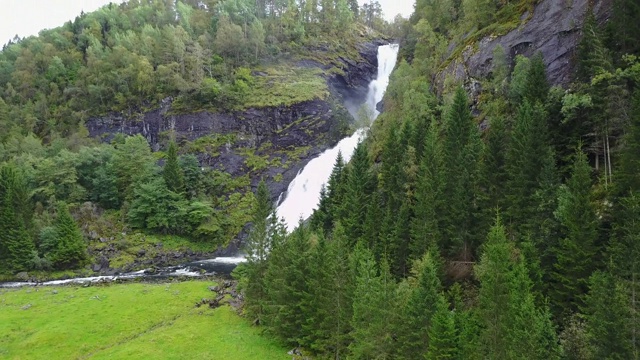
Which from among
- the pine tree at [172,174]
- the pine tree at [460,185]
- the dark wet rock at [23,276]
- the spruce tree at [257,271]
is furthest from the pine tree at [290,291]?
the pine tree at [172,174]

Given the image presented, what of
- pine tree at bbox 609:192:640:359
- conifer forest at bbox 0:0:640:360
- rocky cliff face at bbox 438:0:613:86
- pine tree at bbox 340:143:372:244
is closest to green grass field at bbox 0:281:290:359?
conifer forest at bbox 0:0:640:360

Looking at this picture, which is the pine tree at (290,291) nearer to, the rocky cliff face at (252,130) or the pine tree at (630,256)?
the pine tree at (630,256)

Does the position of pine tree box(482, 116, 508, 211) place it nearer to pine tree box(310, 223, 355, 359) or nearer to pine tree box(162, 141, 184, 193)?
pine tree box(310, 223, 355, 359)

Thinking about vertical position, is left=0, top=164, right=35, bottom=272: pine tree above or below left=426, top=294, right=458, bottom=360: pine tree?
above

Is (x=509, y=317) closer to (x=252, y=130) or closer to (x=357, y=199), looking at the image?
(x=357, y=199)

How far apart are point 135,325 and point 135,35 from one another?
13023 cm

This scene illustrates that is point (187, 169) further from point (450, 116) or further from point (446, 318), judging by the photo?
point (446, 318)

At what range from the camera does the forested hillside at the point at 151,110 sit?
301 feet

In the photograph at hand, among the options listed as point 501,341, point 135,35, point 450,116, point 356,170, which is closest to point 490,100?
point 450,116

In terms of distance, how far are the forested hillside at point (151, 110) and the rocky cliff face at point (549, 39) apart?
64257 millimetres

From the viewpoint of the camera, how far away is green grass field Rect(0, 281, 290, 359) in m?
43.9

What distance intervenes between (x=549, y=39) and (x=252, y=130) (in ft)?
293

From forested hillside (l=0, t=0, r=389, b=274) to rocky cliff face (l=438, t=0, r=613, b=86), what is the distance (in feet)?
211

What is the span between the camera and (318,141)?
4884 inches
